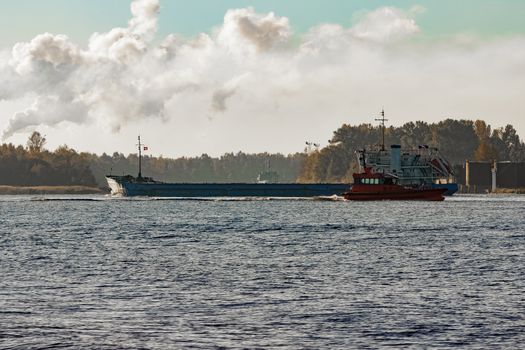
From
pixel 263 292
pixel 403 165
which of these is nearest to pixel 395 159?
pixel 403 165

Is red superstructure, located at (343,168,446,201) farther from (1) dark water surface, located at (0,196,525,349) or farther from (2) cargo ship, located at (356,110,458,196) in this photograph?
(1) dark water surface, located at (0,196,525,349)

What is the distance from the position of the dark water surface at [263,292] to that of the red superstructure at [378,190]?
96.0 m

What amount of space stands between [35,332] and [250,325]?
21.9ft

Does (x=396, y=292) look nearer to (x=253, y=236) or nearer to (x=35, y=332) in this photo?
(x=35, y=332)

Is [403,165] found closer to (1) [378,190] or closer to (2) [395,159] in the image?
(2) [395,159]

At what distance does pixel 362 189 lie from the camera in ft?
554

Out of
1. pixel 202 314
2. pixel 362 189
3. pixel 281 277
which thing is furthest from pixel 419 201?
pixel 202 314

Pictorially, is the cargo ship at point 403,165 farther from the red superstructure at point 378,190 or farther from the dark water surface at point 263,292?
the dark water surface at point 263,292

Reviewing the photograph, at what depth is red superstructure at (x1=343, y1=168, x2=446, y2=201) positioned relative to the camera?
168 meters

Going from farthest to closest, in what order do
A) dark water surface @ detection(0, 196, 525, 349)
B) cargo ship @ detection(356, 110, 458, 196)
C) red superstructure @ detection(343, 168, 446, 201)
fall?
cargo ship @ detection(356, 110, 458, 196) → red superstructure @ detection(343, 168, 446, 201) → dark water surface @ detection(0, 196, 525, 349)

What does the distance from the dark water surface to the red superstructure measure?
96.0 metres

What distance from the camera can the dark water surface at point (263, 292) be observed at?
27.9 meters

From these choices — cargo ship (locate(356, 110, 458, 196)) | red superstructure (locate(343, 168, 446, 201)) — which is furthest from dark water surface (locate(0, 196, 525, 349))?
cargo ship (locate(356, 110, 458, 196))

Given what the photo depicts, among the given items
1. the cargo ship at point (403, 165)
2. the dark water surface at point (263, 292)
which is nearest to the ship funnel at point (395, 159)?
the cargo ship at point (403, 165)
